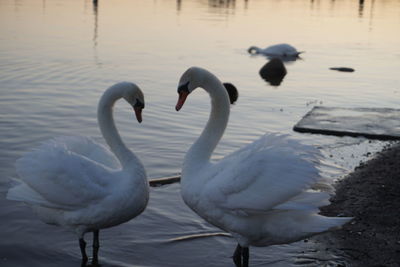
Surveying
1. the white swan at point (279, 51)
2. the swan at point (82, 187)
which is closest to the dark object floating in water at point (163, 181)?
the swan at point (82, 187)

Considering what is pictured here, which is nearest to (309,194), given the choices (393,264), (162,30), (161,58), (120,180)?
(393,264)

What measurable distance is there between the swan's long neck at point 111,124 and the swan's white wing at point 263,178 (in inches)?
40.2

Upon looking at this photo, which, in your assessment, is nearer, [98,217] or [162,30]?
[98,217]

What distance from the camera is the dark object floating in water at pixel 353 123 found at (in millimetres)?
11289

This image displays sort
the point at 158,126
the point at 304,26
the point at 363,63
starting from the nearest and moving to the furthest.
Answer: the point at 158,126 < the point at 363,63 < the point at 304,26

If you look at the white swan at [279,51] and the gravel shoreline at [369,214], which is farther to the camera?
the white swan at [279,51]

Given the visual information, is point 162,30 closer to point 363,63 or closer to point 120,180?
point 363,63

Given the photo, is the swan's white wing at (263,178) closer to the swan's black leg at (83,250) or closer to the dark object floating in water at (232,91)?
the swan's black leg at (83,250)

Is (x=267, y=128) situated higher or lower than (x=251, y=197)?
lower

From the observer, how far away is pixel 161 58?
20734 mm

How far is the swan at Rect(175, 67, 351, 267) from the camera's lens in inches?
209

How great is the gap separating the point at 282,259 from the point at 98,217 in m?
1.95

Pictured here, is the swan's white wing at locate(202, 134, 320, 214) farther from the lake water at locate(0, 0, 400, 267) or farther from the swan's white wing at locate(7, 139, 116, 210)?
the lake water at locate(0, 0, 400, 267)

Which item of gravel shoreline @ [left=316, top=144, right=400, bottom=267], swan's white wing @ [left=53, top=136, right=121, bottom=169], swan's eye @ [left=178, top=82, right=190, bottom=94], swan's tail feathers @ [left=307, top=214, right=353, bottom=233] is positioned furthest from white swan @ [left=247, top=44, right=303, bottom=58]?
swan's tail feathers @ [left=307, top=214, right=353, bottom=233]
